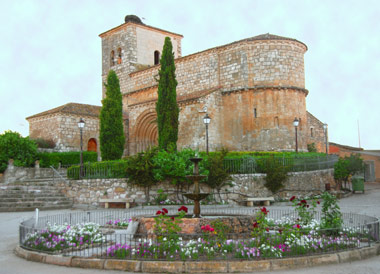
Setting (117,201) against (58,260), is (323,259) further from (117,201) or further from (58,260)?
(117,201)

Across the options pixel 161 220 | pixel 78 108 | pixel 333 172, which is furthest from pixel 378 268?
pixel 78 108

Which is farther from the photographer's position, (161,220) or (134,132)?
(134,132)

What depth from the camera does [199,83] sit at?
85.8 feet

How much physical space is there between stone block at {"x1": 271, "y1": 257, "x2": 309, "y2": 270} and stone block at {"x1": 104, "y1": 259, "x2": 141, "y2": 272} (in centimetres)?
225

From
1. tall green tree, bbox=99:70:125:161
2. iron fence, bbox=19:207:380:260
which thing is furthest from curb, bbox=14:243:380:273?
tall green tree, bbox=99:70:125:161

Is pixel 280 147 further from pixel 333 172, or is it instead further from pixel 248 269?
pixel 248 269

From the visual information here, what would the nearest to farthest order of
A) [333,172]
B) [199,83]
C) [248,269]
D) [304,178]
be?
[248,269], [304,178], [333,172], [199,83]

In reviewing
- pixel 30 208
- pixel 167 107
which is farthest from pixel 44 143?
pixel 167 107

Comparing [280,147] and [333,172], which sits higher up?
[280,147]

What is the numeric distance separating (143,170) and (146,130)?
10.7 metres

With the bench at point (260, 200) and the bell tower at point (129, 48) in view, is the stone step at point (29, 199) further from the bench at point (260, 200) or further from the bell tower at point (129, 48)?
the bell tower at point (129, 48)

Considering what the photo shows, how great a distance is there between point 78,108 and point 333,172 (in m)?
18.4

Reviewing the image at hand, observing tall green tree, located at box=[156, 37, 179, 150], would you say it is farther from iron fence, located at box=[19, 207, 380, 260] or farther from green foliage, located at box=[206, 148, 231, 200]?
iron fence, located at box=[19, 207, 380, 260]

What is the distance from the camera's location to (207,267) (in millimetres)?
6406
